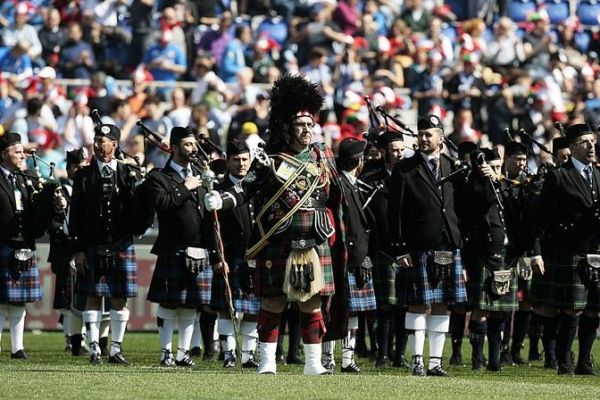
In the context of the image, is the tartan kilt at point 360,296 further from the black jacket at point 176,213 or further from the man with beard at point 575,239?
the man with beard at point 575,239

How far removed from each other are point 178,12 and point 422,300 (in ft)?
33.5

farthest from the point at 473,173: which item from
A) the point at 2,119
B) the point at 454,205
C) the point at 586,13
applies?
the point at 586,13

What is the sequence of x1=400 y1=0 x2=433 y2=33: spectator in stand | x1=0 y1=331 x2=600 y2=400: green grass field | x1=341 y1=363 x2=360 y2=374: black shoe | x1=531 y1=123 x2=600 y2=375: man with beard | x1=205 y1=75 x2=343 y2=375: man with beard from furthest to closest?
x1=400 y1=0 x2=433 y2=33: spectator in stand < x1=341 y1=363 x2=360 y2=374: black shoe < x1=531 y1=123 x2=600 y2=375: man with beard < x1=205 y1=75 x2=343 y2=375: man with beard < x1=0 y1=331 x2=600 y2=400: green grass field

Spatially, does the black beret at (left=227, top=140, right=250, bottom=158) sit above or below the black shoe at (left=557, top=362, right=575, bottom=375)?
above

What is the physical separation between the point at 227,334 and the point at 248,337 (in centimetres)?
27

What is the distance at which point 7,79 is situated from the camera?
18734 millimetres

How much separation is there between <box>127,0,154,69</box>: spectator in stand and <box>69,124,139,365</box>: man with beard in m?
8.15

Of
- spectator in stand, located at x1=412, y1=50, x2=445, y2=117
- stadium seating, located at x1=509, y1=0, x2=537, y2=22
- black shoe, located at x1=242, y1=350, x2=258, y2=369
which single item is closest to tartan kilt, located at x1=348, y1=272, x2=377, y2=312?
black shoe, located at x1=242, y1=350, x2=258, y2=369

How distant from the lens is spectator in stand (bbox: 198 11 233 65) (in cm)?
2025

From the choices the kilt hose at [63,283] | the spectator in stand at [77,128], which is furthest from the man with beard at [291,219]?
the spectator in stand at [77,128]

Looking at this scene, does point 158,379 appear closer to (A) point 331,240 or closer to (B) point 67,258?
(A) point 331,240

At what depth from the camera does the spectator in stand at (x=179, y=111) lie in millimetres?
17828

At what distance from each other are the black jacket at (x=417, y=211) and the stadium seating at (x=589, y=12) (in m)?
12.8

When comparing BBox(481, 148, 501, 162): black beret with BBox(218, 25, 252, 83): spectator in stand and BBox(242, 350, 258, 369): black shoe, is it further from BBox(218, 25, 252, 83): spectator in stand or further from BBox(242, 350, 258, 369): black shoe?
BBox(218, 25, 252, 83): spectator in stand
